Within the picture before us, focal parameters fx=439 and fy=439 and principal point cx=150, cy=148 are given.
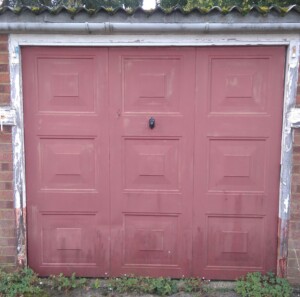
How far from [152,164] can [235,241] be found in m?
1.15

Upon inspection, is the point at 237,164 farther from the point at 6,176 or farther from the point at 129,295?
the point at 6,176

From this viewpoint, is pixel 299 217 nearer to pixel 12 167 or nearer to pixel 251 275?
pixel 251 275

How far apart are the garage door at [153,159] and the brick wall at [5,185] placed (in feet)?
0.59

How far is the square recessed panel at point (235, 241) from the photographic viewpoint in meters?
4.43

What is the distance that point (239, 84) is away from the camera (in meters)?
4.25

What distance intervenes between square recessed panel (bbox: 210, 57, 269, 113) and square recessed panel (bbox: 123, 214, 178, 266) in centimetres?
127

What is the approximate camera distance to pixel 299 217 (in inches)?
168

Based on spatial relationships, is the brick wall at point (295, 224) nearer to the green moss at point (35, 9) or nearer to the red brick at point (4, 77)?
the green moss at point (35, 9)

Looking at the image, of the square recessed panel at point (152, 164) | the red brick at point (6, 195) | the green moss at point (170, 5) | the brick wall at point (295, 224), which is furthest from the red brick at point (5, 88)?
the brick wall at point (295, 224)

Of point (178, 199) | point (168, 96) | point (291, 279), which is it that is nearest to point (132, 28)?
point (168, 96)

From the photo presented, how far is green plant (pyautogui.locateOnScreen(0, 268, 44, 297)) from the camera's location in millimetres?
4238

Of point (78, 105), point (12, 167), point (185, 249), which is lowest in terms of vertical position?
point (185, 249)

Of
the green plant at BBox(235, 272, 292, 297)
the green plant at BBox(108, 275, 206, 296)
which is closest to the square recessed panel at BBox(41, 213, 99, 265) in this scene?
the green plant at BBox(108, 275, 206, 296)

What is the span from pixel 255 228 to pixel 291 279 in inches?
23.7
